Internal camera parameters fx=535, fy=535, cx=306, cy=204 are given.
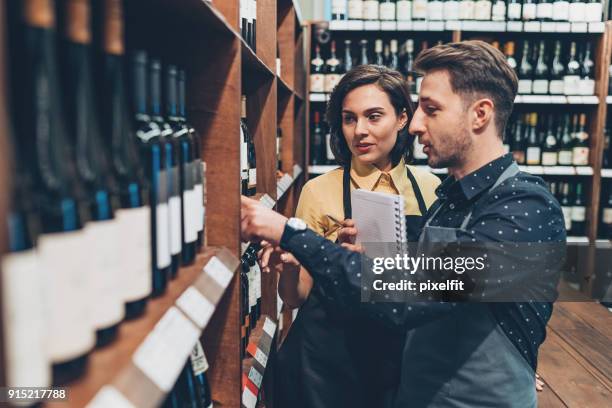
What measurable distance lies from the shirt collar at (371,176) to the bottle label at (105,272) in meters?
1.44

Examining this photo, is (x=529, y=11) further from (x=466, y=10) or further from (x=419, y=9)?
(x=419, y=9)

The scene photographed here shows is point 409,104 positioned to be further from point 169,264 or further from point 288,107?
point 169,264

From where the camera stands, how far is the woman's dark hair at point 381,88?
6.88 feet

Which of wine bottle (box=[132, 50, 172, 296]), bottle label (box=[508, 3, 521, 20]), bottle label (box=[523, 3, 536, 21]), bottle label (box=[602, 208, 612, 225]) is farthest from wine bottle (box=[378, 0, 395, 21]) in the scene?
wine bottle (box=[132, 50, 172, 296])

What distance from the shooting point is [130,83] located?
Answer: 0.90 metres

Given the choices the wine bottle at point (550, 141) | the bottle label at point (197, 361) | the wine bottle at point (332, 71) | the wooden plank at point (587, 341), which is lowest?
the wooden plank at point (587, 341)

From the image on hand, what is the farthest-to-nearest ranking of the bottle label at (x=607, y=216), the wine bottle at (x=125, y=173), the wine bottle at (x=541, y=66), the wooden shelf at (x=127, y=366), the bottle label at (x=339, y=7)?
the bottle label at (x=607, y=216)
the wine bottle at (x=541, y=66)
the bottle label at (x=339, y=7)
the wine bottle at (x=125, y=173)
the wooden shelf at (x=127, y=366)

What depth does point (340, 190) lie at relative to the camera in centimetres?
203

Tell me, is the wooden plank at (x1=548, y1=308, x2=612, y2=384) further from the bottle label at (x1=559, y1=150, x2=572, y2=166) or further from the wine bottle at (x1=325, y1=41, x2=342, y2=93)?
the wine bottle at (x1=325, y1=41, x2=342, y2=93)

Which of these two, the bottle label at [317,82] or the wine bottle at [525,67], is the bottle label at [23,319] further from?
the wine bottle at [525,67]

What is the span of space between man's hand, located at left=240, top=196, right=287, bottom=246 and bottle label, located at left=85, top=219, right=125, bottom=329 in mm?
616

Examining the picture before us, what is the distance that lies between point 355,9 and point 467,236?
10.1ft

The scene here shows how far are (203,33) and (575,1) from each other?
3790 mm

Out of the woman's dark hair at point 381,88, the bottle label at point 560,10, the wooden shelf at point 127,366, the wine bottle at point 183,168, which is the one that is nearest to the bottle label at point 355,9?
the bottle label at point 560,10
